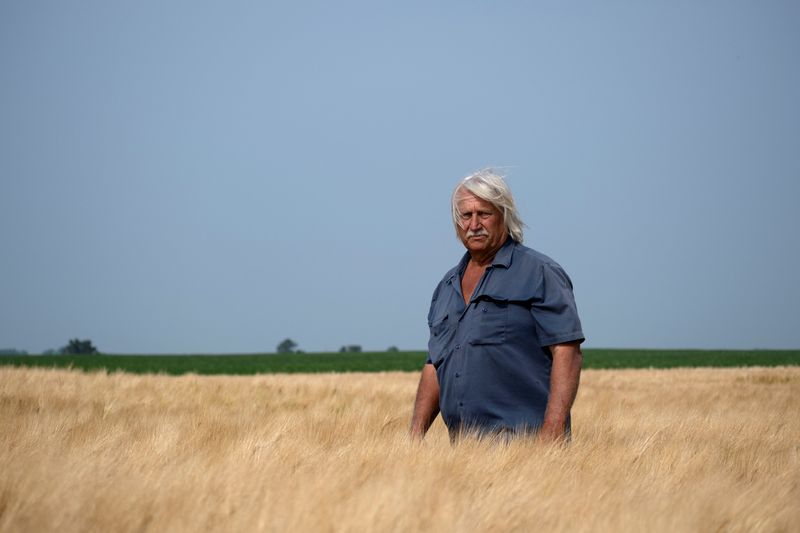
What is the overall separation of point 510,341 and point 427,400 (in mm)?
651

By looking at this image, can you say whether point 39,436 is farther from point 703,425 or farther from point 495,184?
point 703,425

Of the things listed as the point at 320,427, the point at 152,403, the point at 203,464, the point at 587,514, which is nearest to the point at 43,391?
the point at 152,403

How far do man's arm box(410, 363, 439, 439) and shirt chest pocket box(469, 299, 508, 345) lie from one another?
0.47 metres

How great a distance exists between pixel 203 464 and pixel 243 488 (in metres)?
0.47

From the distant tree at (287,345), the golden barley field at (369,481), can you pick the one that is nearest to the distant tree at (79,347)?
the distant tree at (287,345)

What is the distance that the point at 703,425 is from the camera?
5801 millimetres

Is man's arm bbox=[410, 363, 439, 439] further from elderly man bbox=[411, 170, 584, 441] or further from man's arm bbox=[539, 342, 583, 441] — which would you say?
man's arm bbox=[539, 342, 583, 441]

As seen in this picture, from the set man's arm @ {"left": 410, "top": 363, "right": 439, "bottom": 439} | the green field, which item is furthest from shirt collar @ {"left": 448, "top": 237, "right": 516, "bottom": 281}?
the green field

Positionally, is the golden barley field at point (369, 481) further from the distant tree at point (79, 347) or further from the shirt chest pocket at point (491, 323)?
the distant tree at point (79, 347)

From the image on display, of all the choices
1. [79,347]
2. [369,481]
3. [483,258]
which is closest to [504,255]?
[483,258]

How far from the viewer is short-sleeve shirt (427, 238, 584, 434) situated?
377 cm

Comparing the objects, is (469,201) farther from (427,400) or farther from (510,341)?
(427,400)

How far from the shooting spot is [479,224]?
3795 mm

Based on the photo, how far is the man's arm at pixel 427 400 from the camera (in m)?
4.25
